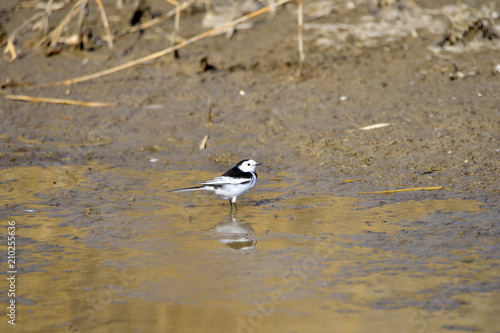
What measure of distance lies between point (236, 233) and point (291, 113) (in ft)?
13.2

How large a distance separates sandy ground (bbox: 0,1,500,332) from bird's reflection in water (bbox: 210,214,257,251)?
0.23 metres

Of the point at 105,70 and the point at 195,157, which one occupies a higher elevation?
the point at 105,70

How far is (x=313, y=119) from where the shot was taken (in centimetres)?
998

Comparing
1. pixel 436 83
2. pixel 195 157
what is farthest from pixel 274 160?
pixel 436 83

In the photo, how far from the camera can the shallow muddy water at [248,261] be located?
15.6 ft

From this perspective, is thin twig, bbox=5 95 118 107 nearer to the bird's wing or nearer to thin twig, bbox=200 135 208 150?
thin twig, bbox=200 135 208 150

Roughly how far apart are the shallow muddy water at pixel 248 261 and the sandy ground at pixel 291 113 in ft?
0.38

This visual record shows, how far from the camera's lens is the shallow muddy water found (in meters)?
4.75

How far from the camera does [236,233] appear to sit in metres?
6.62

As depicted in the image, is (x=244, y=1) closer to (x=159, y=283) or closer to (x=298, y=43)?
(x=298, y=43)

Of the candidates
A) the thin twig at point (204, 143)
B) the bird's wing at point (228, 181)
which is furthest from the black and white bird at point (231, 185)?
the thin twig at point (204, 143)

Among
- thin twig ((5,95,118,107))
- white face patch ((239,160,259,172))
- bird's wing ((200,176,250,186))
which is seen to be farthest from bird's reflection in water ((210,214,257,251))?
thin twig ((5,95,118,107))

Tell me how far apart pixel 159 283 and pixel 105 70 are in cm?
761

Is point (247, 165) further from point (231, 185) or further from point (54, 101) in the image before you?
point (54, 101)
